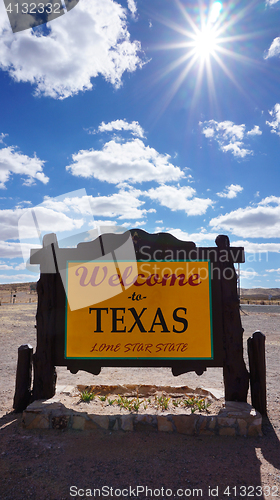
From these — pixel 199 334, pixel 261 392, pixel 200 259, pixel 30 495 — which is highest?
pixel 200 259

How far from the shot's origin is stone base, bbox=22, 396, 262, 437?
5.05 metres

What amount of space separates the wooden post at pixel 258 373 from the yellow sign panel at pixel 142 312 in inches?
32.0

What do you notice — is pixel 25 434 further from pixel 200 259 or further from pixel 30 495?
pixel 200 259

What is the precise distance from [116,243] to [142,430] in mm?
3442

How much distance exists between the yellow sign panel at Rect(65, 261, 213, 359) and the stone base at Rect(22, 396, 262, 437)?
105 cm

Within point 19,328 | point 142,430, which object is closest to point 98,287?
point 142,430

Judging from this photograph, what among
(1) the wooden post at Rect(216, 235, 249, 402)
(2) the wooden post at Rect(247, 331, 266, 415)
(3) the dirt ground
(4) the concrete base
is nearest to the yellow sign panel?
(1) the wooden post at Rect(216, 235, 249, 402)

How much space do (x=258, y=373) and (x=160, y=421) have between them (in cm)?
205

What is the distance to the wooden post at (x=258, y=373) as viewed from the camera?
562 cm

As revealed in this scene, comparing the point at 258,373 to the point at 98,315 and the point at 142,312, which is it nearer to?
the point at 142,312

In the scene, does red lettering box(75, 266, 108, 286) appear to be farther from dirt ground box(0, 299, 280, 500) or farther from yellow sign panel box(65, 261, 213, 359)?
dirt ground box(0, 299, 280, 500)

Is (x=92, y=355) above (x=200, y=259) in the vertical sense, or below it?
below

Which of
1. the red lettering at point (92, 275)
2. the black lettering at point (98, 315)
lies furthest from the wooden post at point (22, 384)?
the red lettering at point (92, 275)

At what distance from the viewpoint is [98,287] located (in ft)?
20.5
